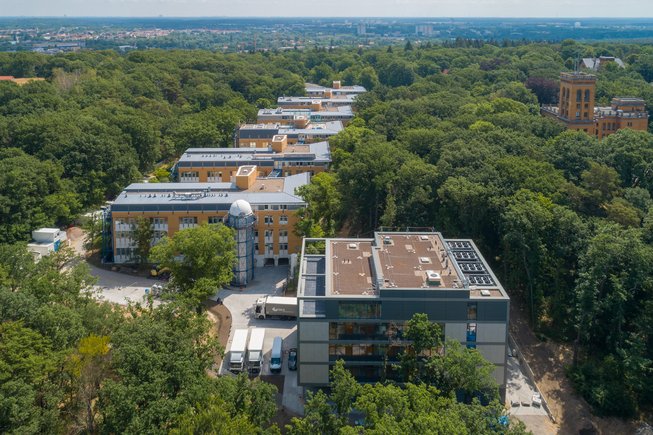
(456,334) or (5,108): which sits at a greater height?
(5,108)

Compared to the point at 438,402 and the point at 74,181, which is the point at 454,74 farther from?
the point at 438,402

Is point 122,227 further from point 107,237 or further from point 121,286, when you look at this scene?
point 121,286

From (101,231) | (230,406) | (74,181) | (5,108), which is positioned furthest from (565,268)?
(5,108)

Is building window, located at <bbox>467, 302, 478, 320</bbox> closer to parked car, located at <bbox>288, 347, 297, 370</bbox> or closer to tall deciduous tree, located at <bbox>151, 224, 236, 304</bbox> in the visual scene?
parked car, located at <bbox>288, 347, 297, 370</bbox>

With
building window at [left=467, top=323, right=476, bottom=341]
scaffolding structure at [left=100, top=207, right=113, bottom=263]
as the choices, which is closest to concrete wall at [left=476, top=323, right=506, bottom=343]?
building window at [left=467, top=323, right=476, bottom=341]

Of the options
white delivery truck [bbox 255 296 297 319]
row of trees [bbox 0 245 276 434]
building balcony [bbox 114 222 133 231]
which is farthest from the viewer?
building balcony [bbox 114 222 133 231]

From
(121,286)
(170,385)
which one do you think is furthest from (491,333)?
(121,286)

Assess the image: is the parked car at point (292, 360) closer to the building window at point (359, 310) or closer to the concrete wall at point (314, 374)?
the concrete wall at point (314, 374)
